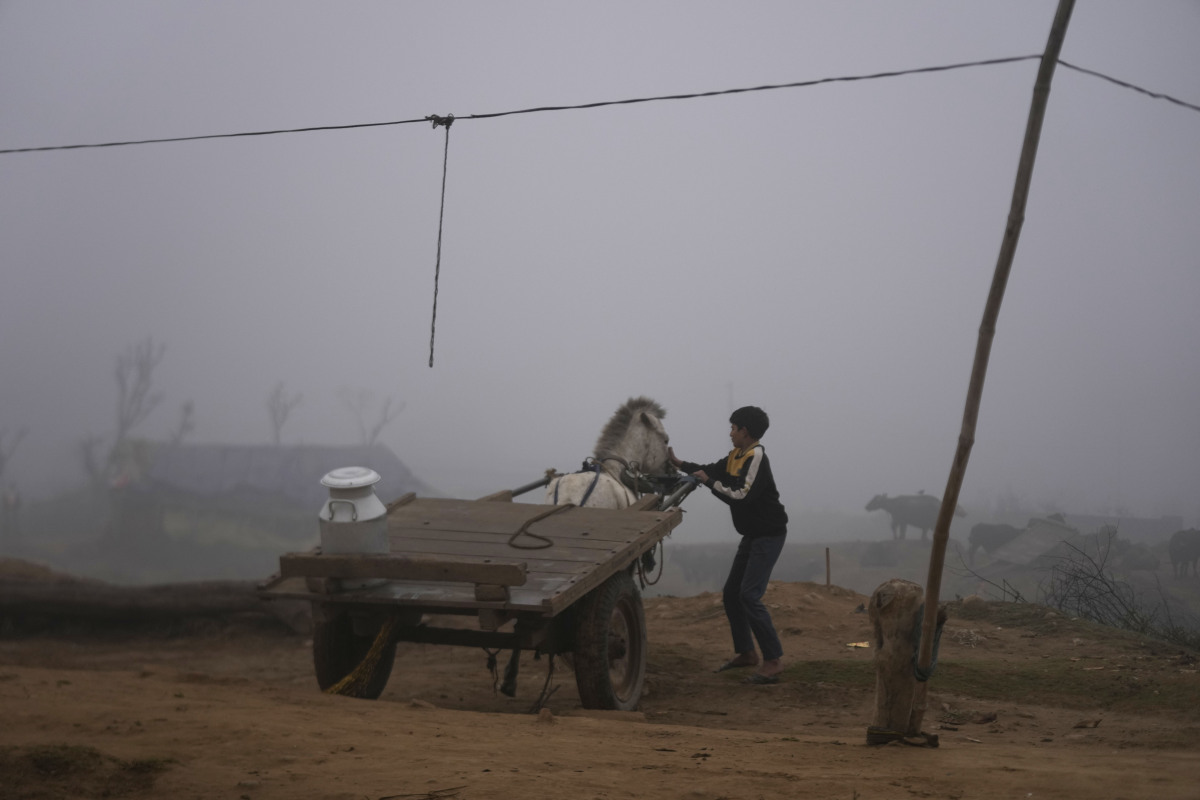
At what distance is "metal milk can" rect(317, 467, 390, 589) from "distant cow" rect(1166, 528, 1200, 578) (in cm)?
1520

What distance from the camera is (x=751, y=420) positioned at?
270 inches

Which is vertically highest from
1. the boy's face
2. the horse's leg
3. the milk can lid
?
the boy's face

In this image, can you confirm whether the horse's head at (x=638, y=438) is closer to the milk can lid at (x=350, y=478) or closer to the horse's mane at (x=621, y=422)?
the horse's mane at (x=621, y=422)

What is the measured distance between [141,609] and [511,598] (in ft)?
19.3

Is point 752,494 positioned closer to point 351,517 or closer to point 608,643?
point 608,643

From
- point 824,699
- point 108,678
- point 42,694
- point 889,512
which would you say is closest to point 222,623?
point 108,678

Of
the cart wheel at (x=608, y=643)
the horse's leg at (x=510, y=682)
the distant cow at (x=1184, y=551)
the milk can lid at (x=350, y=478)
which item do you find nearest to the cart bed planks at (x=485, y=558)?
the cart wheel at (x=608, y=643)

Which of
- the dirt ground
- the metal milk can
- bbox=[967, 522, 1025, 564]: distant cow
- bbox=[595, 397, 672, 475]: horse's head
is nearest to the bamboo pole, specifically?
the dirt ground

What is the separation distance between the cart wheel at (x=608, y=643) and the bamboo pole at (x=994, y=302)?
1.92 metres

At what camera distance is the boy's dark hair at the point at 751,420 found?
687 centimetres

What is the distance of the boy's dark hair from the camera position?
6.87 m

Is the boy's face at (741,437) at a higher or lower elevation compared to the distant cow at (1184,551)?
higher

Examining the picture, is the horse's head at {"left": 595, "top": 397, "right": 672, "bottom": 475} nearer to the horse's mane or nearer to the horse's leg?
the horse's mane

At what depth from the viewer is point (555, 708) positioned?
5.88 meters
